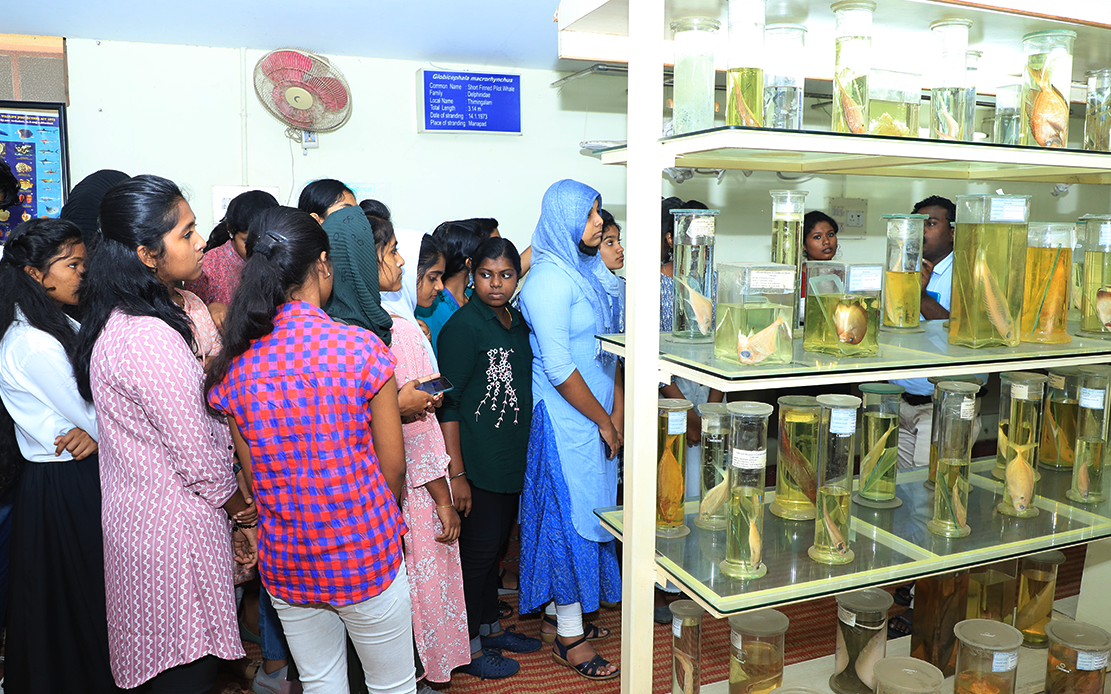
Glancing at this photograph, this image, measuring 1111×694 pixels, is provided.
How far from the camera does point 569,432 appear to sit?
2.39 m

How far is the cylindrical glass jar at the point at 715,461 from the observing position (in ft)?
5.20

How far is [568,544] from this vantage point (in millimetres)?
2410

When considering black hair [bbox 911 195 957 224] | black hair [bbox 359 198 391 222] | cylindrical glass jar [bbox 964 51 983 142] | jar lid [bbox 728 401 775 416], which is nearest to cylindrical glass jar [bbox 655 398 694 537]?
jar lid [bbox 728 401 775 416]

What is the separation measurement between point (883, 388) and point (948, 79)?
0.69 metres

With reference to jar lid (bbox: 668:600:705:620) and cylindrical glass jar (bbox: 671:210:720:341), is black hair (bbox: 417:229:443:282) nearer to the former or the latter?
cylindrical glass jar (bbox: 671:210:720:341)

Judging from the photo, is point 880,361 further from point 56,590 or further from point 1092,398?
point 56,590

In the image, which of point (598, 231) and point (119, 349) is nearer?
point (119, 349)

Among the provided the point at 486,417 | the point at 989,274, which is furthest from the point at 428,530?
the point at 989,274

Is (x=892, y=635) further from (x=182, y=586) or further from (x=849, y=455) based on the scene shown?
(x=182, y=586)

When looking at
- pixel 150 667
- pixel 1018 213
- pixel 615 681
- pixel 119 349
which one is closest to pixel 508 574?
pixel 615 681

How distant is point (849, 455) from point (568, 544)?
1087 millimetres

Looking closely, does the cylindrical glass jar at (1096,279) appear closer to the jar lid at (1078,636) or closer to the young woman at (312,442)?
the jar lid at (1078,636)

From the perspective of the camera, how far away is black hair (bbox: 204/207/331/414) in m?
1.42

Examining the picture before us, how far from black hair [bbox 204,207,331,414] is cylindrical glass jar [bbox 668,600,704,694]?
1103 mm
